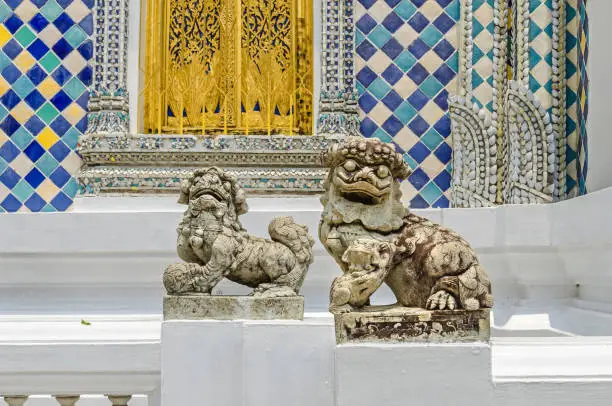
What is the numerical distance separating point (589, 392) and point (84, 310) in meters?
2.90

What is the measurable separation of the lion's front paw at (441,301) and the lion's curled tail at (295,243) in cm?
69

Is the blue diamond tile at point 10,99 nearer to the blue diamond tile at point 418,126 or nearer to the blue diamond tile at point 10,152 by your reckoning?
the blue diamond tile at point 10,152

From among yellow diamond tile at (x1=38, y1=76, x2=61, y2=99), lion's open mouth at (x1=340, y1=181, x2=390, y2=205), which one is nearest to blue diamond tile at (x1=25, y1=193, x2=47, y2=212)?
yellow diamond tile at (x1=38, y1=76, x2=61, y2=99)

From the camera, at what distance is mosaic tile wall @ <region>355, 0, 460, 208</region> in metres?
5.83

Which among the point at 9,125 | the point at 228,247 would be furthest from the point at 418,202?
the point at 9,125

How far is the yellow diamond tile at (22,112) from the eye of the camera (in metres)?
5.85

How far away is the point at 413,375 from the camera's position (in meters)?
2.47

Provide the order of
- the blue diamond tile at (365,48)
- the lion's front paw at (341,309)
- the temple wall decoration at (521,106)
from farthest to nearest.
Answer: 1. the blue diamond tile at (365,48)
2. the temple wall decoration at (521,106)
3. the lion's front paw at (341,309)

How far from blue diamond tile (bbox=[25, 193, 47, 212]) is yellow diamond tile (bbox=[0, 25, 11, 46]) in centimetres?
120

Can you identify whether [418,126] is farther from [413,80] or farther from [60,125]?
[60,125]

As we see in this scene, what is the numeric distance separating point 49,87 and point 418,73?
2.79 meters

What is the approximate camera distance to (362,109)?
232 inches

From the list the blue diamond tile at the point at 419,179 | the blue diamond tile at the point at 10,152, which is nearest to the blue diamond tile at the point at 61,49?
the blue diamond tile at the point at 10,152

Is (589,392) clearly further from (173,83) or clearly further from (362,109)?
(173,83)
